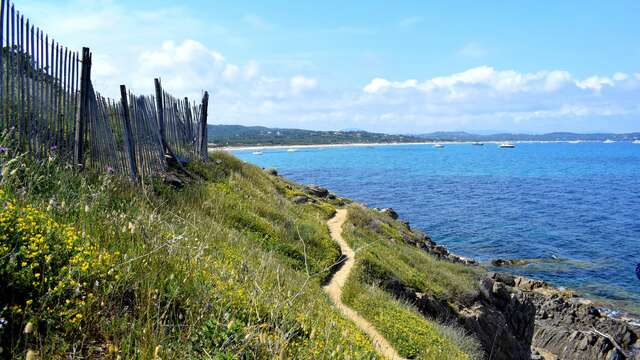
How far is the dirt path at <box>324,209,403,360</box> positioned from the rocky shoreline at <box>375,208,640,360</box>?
1.74 meters

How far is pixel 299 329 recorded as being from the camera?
5.27m

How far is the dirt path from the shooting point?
31.6ft

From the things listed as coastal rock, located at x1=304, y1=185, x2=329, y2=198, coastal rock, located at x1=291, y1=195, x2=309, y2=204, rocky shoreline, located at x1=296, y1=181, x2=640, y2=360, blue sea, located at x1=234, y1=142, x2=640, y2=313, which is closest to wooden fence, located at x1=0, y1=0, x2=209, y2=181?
rocky shoreline, located at x1=296, y1=181, x2=640, y2=360

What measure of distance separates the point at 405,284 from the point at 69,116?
37.4 feet

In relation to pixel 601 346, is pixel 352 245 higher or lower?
higher

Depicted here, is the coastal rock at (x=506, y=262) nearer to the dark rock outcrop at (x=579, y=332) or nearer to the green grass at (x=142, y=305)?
the dark rock outcrop at (x=579, y=332)

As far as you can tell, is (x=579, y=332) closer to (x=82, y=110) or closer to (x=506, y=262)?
(x=506, y=262)

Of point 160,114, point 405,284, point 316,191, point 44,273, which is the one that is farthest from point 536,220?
point 44,273

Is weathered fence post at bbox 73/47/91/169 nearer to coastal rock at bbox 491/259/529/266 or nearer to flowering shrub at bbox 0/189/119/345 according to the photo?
flowering shrub at bbox 0/189/119/345

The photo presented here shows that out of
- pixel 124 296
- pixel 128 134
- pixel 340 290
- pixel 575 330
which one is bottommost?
pixel 575 330

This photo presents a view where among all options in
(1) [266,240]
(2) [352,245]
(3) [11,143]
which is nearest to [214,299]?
(3) [11,143]

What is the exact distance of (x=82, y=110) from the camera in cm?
1047

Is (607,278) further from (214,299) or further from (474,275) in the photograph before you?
(214,299)

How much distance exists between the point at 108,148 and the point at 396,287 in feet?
31.3
